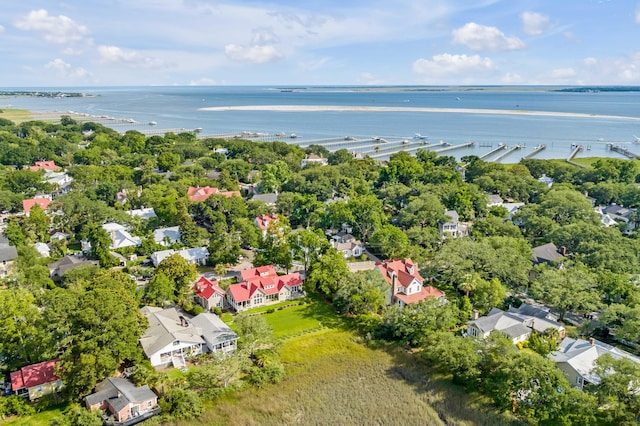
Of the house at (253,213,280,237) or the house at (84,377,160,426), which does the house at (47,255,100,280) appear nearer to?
the house at (253,213,280,237)

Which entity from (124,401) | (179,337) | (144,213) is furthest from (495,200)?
(124,401)

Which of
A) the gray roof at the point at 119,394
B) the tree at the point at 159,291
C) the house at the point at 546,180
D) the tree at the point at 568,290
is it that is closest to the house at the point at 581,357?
the tree at the point at 568,290

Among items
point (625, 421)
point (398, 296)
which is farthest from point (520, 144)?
point (625, 421)

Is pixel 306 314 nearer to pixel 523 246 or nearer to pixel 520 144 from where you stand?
pixel 523 246

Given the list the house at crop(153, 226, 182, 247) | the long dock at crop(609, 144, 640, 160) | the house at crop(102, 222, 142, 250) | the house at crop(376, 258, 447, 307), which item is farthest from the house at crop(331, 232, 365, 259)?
the long dock at crop(609, 144, 640, 160)

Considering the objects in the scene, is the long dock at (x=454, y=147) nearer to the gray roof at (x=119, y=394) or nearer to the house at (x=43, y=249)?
the house at (x=43, y=249)

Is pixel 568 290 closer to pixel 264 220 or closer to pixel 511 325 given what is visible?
pixel 511 325

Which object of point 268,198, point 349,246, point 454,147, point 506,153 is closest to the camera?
point 349,246
